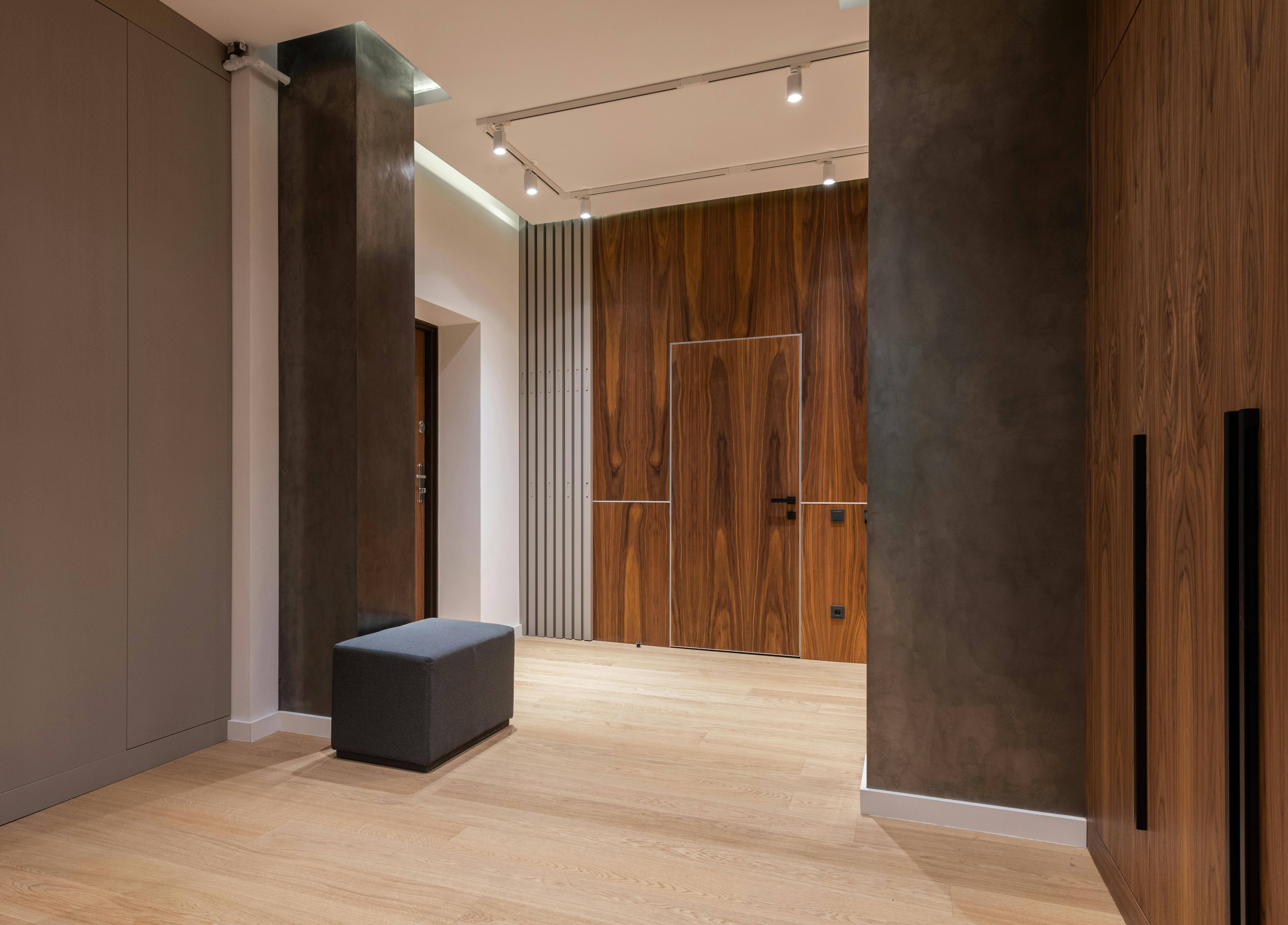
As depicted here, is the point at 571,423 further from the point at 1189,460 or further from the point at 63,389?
the point at 1189,460

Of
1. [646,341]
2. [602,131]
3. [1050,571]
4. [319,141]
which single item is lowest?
[1050,571]

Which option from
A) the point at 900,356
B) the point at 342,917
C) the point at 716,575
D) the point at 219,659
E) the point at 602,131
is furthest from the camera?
the point at 716,575

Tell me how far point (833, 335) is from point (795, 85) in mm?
1881

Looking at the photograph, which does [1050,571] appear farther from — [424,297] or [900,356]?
[424,297]

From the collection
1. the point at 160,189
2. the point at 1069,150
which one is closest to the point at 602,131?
the point at 160,189

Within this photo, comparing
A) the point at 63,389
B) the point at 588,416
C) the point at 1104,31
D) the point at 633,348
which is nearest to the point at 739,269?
the point at 633,348

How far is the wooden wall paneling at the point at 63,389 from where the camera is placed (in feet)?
7.95

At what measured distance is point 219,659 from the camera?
3.20m

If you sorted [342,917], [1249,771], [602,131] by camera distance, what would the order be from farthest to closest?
1. [602,131]
2. [342,917]
3. [1249,771]

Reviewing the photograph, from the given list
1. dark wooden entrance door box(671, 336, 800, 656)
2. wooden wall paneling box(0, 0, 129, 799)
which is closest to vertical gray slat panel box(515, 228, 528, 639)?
dark wooden entrance door box(671, 336, 800, 656)

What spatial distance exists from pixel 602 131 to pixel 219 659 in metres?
3.24

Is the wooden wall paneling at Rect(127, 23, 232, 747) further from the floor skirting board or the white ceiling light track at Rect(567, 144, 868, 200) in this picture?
the white ceiling light track at Rect(567, 144, 868, 200)

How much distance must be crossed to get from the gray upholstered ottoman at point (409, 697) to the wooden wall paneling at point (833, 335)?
262 centimetres

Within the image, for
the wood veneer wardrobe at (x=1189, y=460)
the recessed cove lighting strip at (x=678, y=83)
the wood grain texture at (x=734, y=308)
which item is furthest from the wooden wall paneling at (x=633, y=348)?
the wood veneer wardrobe at (x=1189, y=460)
